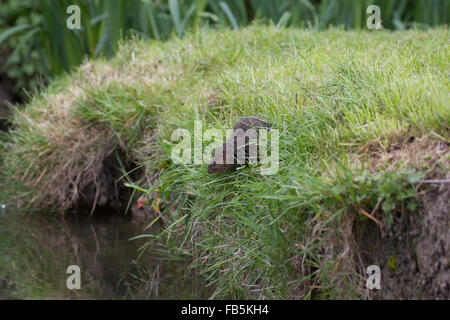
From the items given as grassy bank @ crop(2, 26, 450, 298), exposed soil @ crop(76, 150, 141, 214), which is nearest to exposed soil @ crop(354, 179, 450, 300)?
grassy bank @ crop(2, 26, 450, 298)

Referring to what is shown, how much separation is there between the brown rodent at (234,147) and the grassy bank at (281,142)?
6 centimetres

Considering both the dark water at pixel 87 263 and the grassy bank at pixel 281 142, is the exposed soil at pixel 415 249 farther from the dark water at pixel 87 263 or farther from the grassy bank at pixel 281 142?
the dark water at pixel 87 263

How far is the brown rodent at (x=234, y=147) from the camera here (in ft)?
7.96

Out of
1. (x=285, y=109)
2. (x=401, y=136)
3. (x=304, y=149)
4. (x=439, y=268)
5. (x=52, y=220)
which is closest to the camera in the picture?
(x=439, y=268)

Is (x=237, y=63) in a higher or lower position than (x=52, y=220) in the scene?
higher

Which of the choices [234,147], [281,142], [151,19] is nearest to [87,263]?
[234,147]

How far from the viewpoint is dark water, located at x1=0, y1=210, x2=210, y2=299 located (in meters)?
2.42

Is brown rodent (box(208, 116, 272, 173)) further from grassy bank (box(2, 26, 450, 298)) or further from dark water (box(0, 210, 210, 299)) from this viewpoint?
dark water (box(0, 210, 210, 299))

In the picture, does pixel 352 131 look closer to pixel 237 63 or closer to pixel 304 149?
pixel 304 149

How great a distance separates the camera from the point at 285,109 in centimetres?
254

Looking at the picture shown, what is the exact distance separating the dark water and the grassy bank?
14 cm

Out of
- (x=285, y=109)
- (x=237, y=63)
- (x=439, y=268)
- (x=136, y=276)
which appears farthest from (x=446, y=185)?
(x=237, y=63)

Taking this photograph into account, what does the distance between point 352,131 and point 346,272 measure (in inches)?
23.1

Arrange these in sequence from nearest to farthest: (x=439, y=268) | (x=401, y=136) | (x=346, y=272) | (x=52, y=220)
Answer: (x=439, y=268), (x=346, y=272), (x=401, y=136), (x=52, y=220)
